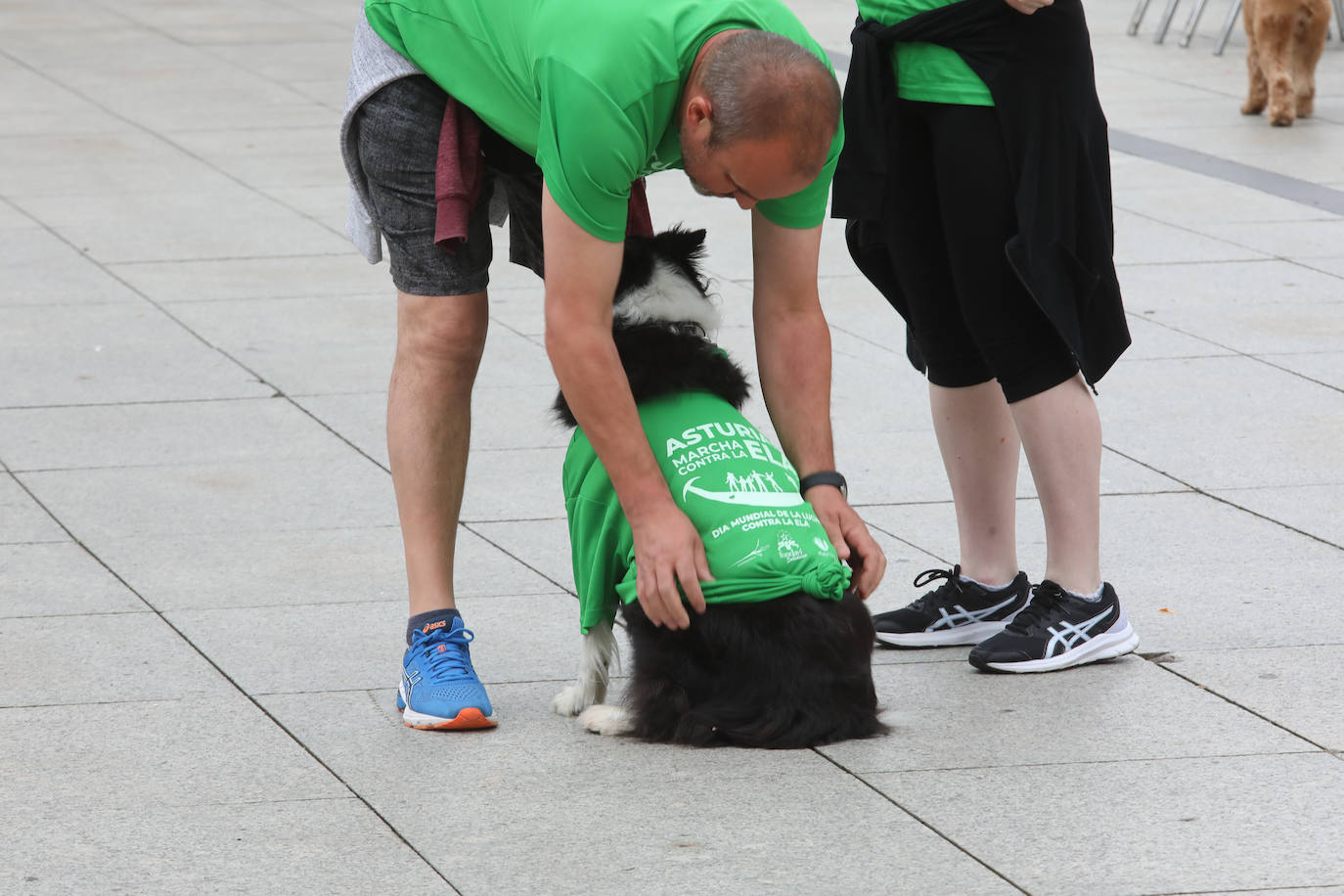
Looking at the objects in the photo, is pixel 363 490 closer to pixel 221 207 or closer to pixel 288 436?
pixel 288 436

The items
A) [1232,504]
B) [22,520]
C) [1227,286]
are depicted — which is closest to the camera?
[22,520]

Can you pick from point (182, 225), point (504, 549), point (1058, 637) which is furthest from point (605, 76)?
point (182, 225)

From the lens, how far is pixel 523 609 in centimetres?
453

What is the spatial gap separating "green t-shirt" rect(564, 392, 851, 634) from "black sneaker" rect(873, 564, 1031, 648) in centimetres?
75

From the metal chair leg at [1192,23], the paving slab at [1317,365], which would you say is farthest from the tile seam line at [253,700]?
the metal chair leg at [1192,23]

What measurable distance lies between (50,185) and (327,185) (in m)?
1.45

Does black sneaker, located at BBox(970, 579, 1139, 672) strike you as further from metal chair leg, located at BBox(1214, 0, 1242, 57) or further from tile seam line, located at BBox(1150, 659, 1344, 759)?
metal chair leg, located at BBox(1214, 0, 1242, 57)

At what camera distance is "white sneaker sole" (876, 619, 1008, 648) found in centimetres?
434

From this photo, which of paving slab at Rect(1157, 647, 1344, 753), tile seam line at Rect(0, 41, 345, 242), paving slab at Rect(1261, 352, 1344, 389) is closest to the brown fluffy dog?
paving slab at Rect(1261, 352, 1344, 389)

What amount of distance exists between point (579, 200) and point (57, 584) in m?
2.09

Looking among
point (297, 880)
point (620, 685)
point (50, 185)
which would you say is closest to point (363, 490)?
point (620, 685)

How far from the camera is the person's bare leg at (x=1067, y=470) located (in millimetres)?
4062

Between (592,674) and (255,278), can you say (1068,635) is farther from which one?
(255,278)

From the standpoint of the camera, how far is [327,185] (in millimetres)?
9922
